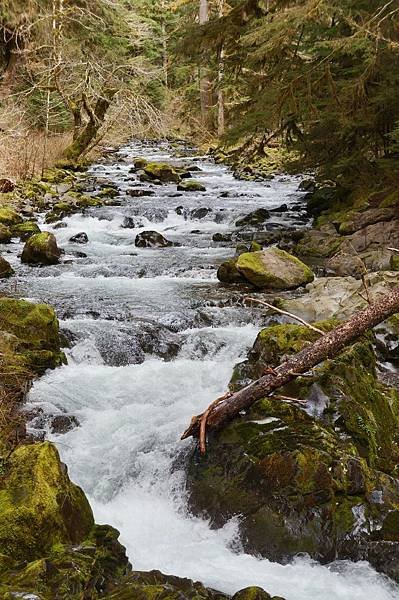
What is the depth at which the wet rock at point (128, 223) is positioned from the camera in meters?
14.4

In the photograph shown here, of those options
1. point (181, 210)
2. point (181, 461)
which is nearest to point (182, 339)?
point (181, 461)

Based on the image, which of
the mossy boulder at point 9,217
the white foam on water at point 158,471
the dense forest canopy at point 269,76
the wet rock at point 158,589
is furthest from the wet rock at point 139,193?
the wet rock at point 158,589

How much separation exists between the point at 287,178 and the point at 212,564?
18851 millimetres

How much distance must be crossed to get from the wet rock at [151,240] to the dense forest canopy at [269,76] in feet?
8.09

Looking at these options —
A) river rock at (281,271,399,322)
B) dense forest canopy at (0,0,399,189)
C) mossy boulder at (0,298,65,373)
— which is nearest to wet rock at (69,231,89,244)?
dense forest canopy at (0,0,399,189)

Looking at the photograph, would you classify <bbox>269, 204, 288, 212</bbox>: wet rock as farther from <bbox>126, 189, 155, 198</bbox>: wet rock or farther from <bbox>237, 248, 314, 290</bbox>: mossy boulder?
<bbox>237, 248, 314, 290</bbox>: mossy boulder

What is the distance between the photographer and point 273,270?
31.1 feet

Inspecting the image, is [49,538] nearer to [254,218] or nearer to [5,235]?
[5,235]

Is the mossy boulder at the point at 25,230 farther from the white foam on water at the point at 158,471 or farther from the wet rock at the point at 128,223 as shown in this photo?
the white foam on water at the point at 158,471

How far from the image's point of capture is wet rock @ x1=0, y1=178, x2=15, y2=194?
1563 cm

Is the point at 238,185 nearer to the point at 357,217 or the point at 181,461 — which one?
the point at 357,217

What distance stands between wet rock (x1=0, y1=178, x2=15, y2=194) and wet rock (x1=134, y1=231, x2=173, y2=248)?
16.2 ft

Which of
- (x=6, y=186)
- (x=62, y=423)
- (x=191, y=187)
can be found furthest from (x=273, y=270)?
(x=191, y=187)

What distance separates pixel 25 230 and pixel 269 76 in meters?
6.12
